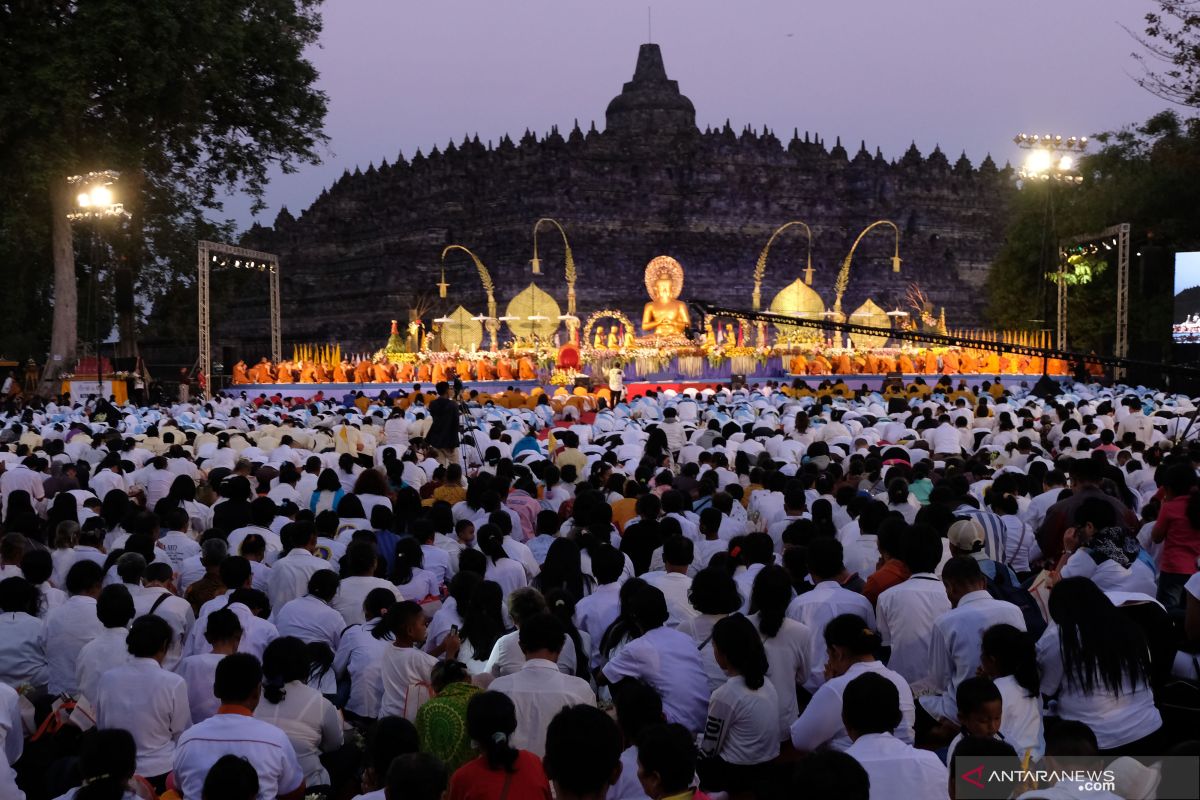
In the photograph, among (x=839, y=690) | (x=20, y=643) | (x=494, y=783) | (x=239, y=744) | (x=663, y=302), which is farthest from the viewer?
(x=663, y=302)

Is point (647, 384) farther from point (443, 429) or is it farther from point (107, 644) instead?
point (107, 644)

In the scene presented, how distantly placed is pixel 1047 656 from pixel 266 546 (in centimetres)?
562

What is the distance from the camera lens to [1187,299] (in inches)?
1224

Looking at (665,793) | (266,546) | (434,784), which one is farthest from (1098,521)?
(266,546)

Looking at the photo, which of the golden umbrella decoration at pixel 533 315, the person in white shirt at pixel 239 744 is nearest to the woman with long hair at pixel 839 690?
the person in white shirt at pixel 239 744

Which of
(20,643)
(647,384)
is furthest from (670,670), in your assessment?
(647,384)

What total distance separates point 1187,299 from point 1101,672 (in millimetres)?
28573

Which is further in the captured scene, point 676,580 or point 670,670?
point 676,580

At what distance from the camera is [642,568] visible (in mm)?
8906

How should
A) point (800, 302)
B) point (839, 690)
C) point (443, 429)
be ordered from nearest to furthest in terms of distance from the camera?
point (839, 690)
point (443, 429)
point (800, 302)

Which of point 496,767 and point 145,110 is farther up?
point 145,110

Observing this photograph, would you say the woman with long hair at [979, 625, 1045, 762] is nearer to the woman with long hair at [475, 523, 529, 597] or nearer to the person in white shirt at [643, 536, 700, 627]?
the person in white shirt at [643, 536, 700, 627]

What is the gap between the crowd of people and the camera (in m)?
4.71

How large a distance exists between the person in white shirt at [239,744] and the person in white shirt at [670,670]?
159cm
